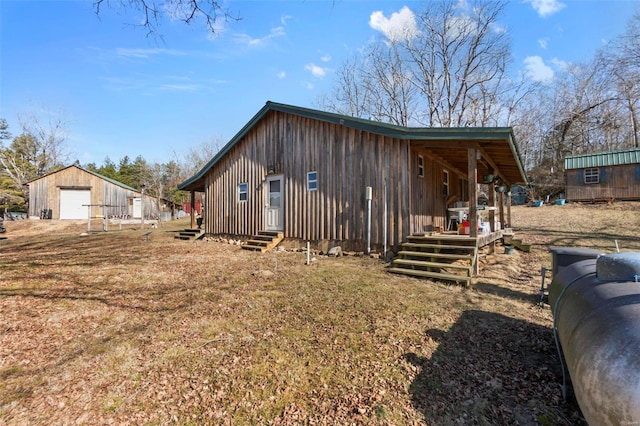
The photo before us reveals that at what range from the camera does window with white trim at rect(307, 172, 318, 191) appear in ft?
35.3

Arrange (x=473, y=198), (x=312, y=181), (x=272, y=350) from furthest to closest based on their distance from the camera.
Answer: (x=312, y=181) < (x=473, y=198) < (x=272, y=350)

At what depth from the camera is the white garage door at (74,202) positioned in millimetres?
26308

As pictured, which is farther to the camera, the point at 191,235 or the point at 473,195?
the point at 191,235

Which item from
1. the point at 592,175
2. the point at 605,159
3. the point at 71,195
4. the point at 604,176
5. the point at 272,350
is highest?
the point at 605,159

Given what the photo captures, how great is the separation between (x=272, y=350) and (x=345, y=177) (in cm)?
713

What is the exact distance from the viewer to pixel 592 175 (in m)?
22.8

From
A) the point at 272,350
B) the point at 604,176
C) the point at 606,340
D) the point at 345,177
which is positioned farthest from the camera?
the point at 604,176

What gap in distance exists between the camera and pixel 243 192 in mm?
13398

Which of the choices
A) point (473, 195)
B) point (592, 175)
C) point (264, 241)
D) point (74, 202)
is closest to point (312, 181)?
point (264, 241)

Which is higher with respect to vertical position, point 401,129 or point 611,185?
→ point 401,129

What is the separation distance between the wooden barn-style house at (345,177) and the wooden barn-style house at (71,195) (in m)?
16.4

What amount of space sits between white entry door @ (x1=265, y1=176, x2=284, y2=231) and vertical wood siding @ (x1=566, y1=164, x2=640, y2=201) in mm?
24749

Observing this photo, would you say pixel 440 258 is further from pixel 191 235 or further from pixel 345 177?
pixel 191 235

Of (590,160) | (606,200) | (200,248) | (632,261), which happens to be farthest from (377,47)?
(632,261)
